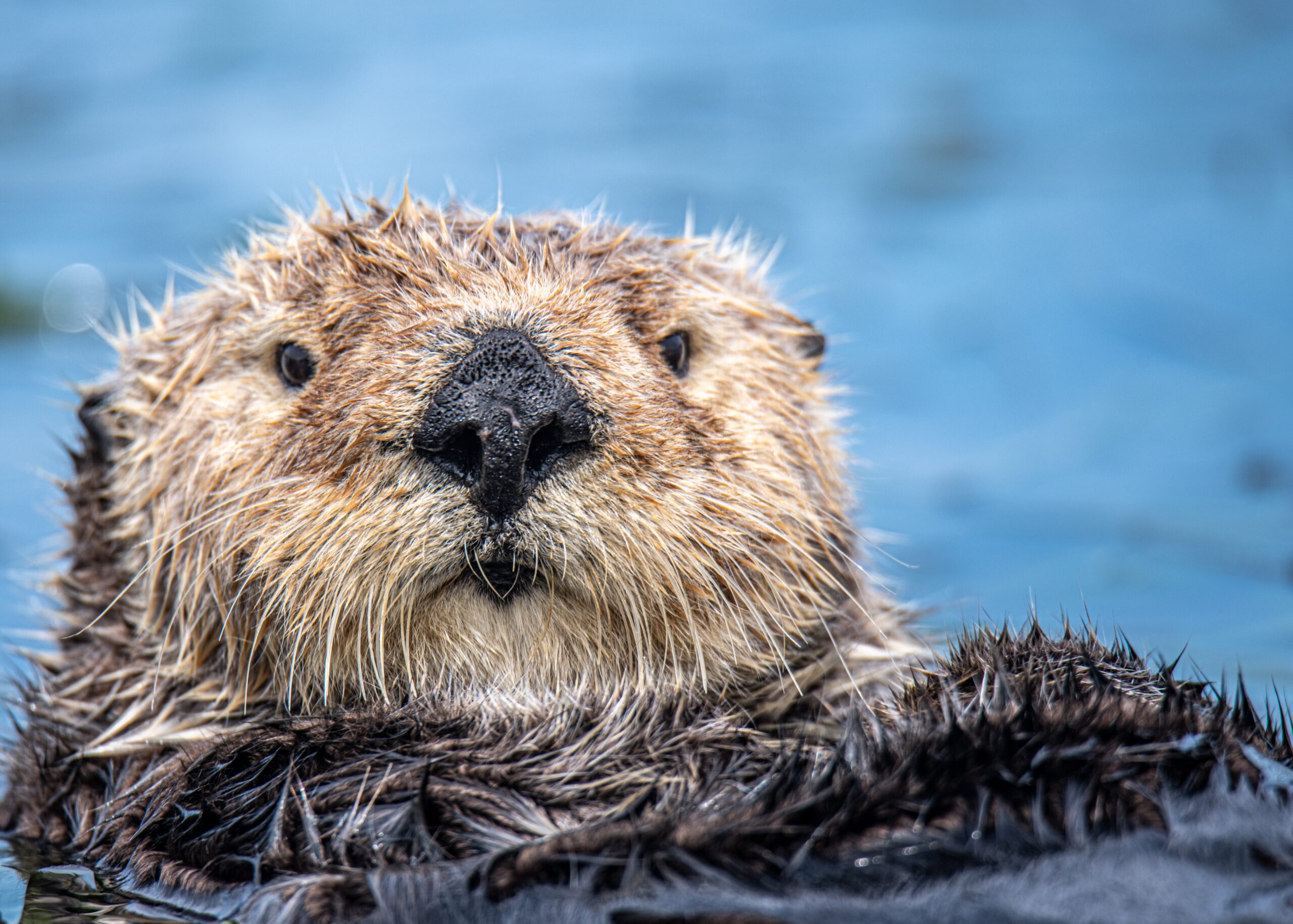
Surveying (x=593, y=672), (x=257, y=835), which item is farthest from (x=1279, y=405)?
(x=257, y=835)

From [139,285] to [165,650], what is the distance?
737cm

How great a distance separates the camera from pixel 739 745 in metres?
2.83

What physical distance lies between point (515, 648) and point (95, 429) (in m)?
1.33

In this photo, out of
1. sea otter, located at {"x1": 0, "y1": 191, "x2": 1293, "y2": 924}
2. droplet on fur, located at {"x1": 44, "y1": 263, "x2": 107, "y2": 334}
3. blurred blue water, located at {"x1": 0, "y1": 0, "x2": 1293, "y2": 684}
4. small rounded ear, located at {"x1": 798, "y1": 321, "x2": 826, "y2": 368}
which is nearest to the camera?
sea otter, located at {"x1": 0, "y1": 191, "x2": 1293, "y2": 924}

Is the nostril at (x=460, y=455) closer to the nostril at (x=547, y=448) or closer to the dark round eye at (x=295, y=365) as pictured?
the nostril at (x=547, y=448)

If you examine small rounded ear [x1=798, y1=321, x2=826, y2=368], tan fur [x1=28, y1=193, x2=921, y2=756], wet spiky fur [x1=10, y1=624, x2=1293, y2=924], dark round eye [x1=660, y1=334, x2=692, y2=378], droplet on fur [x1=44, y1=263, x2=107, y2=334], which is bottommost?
wet spiky fur [x1=10, y1=624, x2=1293, y2=924]

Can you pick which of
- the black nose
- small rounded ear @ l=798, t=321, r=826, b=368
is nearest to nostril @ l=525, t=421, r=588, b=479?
the black nose

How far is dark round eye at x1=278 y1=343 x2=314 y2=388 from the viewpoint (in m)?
2.95

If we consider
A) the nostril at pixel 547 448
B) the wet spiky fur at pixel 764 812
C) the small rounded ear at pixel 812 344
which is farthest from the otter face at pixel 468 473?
the small rounded ear at pixel 812 344

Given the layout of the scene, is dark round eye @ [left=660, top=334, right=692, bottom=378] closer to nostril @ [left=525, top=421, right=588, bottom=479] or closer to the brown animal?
the brown animal

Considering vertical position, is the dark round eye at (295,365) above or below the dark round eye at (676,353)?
below

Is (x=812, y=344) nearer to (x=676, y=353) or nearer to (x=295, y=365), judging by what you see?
(x=676, y=353)

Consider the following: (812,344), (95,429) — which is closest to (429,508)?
(95,429)

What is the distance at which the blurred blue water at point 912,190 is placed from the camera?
7.30 metres
